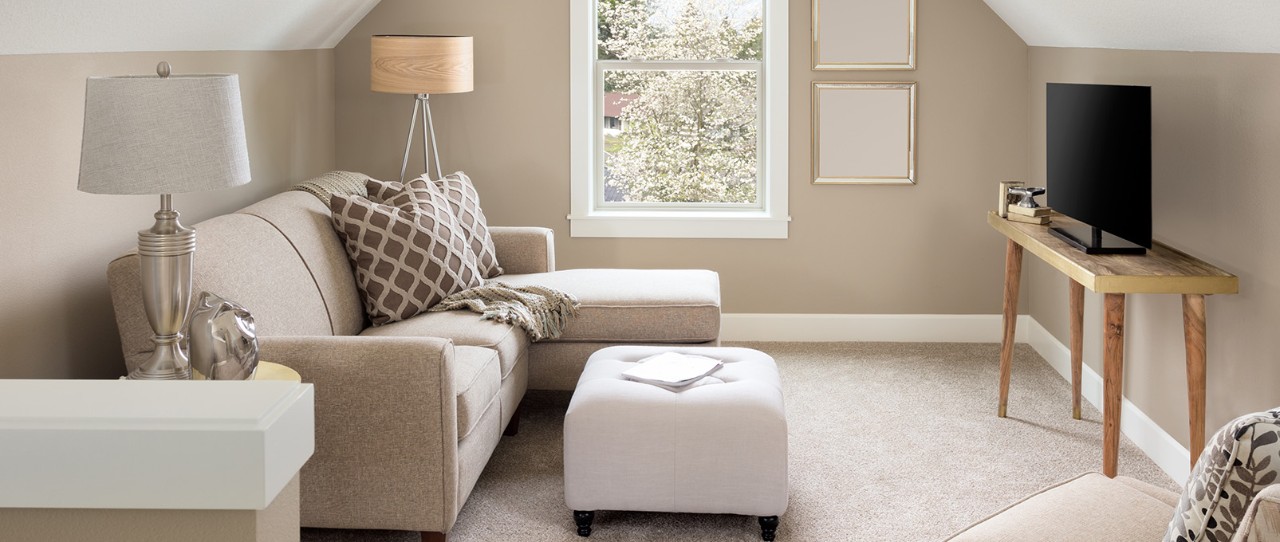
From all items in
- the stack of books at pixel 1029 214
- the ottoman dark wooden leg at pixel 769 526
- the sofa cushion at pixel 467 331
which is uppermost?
the stack of books at pixel 1029 214

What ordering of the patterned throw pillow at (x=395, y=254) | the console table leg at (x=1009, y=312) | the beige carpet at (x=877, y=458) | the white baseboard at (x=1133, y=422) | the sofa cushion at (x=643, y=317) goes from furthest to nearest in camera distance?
the console table leg at (x=1009, y=312)
the sofa cushion at (x=643, y=317)
the patterned throw pillow at (x=395, y=254)
the white baseboard at (x=1133, y=422)
the beige carpet at (x=877, y=458)

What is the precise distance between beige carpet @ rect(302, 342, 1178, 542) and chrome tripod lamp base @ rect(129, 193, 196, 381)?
887 mm

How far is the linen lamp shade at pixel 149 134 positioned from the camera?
2.28 meters

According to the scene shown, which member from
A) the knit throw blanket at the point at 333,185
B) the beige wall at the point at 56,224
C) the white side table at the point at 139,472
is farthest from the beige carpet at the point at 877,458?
the white side table at the point at 139,472

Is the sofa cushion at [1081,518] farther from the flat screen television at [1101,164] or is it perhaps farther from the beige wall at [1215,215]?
the flat screen television at [1101,164]

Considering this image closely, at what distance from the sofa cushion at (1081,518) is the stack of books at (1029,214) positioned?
2.04 meters

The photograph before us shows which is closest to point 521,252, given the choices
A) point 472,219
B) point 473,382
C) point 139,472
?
point 472,219

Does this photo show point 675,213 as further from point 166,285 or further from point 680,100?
point 166,285

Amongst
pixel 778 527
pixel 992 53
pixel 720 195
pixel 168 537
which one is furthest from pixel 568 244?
pixel 168 537

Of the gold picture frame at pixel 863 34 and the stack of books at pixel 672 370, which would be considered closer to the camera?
the stack of books at pixel 672 370

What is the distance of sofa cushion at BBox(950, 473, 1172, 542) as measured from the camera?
213 centimetres

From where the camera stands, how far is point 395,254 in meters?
3.96

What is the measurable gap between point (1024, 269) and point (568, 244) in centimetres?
216

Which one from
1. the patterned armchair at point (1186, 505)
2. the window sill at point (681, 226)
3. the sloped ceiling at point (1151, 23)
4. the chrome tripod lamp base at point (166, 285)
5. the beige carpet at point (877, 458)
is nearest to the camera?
the patterned armchair at point (1186, 505)
